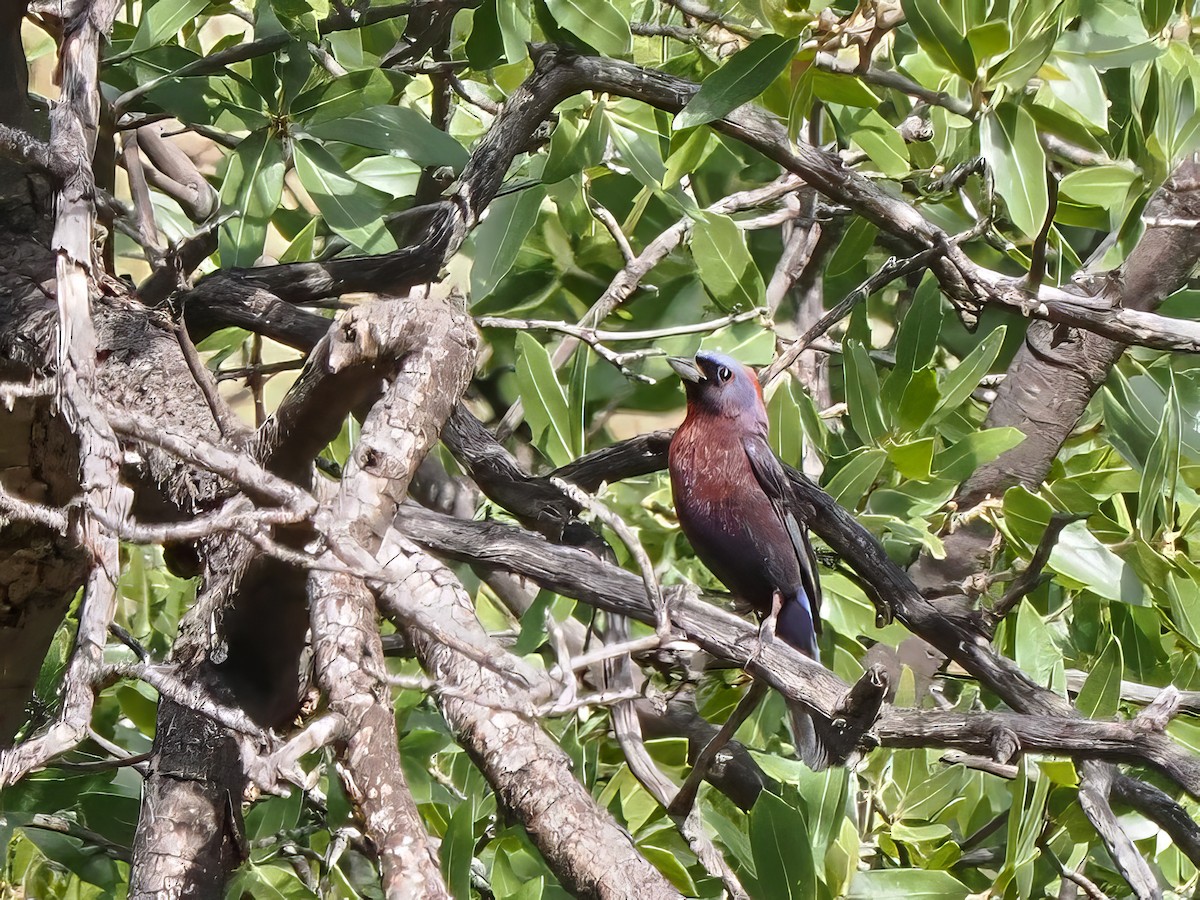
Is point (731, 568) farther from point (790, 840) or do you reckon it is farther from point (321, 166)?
point (321, 166)

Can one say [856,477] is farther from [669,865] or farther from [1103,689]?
[669,865]

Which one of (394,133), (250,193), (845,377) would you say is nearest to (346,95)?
(394,133)

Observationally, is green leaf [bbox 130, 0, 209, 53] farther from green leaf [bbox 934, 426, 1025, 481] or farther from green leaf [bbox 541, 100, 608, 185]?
green leaf [bbox 934, 426, 1025, 481]

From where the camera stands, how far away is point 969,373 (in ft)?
7.45

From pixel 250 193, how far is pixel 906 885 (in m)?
1.72

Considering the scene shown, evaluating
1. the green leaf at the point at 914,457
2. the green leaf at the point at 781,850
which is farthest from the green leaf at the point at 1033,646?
the green leaf at the point at 781,850

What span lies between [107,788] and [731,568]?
1487mm

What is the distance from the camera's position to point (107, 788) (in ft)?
7.34

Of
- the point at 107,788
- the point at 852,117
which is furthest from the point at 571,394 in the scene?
the point at 107,788

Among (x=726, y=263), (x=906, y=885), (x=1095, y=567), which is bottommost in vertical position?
(x=906, y=885)

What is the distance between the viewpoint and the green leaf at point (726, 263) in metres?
2.26

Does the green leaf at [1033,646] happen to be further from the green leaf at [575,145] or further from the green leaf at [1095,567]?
the green leaf at [575,145]

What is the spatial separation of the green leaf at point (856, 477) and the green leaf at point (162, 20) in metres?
1.45

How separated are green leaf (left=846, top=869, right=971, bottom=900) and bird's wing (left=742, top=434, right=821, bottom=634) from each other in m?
0.75
